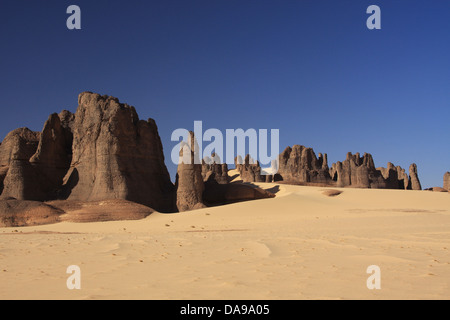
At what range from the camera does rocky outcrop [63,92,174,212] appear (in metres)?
25.5

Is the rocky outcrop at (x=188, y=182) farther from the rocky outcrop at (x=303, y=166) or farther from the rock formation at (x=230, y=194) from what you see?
the rocky outcrop at (x=303, y=166)

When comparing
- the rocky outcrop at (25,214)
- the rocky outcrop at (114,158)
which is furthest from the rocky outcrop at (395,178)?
the rocky outcrop at (25,214)

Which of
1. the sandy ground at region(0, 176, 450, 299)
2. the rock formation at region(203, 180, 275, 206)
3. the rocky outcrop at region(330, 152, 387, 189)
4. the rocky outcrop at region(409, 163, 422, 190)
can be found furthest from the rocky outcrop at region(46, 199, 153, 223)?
the rocky outcrop at region(409, 163, 422, 190)

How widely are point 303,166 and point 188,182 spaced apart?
135ft

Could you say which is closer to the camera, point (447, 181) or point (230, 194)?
point (230, 194)

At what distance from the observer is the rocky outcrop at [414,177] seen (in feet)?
217

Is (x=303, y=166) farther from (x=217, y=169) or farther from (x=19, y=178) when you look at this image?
(x=19, y=178)

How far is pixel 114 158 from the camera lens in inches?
1013

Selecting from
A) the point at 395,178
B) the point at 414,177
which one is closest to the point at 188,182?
the point at 395,178

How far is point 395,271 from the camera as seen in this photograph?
531 cm

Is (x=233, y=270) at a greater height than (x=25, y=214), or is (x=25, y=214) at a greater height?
(x=233, y=270)

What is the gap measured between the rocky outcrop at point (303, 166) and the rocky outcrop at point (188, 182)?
122 feet
